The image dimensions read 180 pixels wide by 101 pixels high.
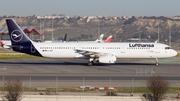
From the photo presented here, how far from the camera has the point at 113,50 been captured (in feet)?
147

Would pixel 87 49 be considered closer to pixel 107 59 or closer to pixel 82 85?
pixel 107 59

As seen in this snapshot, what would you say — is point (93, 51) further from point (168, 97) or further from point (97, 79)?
point (168, 97)

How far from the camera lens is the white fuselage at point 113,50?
44906 mm

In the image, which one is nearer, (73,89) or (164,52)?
(73,89)

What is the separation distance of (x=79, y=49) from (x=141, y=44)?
1104 centimetres

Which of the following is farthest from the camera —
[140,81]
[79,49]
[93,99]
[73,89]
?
[79,49]

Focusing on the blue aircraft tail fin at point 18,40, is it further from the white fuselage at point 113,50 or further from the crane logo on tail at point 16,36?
the white fuselage at point 113,50

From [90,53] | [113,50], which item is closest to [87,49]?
[90,53]

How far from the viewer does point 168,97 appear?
71.3ft

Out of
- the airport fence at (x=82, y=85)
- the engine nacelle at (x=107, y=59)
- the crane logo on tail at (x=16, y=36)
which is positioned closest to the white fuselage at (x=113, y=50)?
the engine nacelle at (x=107, y=59)

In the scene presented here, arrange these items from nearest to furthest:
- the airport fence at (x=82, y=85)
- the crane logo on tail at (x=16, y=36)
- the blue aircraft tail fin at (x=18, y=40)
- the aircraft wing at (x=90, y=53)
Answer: the airport fence at (x=82, y=85)
the aircraft wing at (x=90, y=53)
the blue aircraft tail fin at (x=18, y=40)
the crane logo on tail at (x=16, y=36)

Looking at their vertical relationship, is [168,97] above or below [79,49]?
below

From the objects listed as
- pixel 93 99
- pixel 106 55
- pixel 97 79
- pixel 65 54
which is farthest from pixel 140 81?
pixel 65 54

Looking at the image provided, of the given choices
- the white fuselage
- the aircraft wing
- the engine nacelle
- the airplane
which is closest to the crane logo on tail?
the airplane
